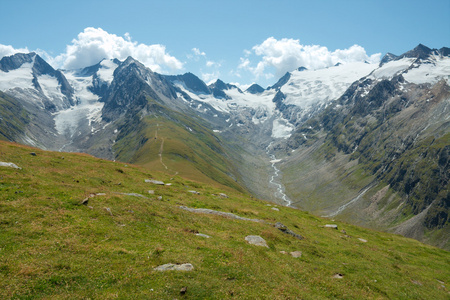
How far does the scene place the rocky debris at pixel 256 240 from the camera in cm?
3130

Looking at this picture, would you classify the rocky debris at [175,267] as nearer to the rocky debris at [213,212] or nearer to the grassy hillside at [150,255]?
the grassy hillside at [150,255]

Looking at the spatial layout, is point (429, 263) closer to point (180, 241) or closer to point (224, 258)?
point (224, 258)

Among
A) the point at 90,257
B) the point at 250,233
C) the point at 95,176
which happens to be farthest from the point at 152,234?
the point at 95,176

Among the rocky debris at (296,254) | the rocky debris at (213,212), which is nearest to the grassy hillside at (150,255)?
the rocky debris at (296,254)

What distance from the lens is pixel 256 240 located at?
31906 mm

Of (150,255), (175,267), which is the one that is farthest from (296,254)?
(150,255)

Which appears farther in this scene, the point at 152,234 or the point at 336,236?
the point at 336,236

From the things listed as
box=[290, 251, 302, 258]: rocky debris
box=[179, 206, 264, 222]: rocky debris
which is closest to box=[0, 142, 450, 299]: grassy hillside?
box=[290, 251, 302, 258]: rocky debris

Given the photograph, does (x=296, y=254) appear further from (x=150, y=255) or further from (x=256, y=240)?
(x=150, y=255)

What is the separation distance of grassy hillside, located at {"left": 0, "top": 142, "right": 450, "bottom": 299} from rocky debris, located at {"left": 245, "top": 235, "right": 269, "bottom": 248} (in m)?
0.87

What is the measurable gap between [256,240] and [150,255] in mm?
13120

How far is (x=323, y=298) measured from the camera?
22969mm

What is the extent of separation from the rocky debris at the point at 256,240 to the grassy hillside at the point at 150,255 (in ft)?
2.86

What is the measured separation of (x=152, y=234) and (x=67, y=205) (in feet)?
31.0
